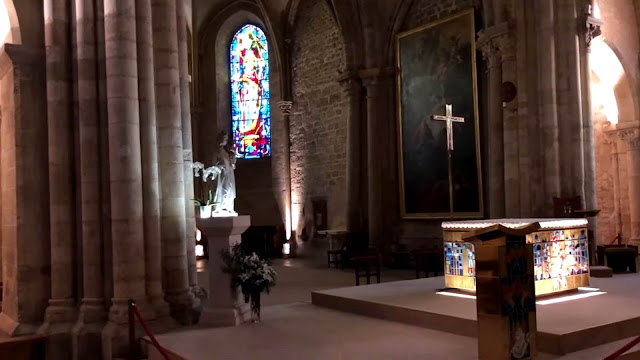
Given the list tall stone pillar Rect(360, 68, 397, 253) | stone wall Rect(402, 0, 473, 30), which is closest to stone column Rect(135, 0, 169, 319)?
stone wall Rect(402, 0, 473, 30)

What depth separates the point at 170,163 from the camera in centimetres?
891

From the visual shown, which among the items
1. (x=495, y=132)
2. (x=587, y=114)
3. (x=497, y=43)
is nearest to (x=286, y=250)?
(x=495, y=132)

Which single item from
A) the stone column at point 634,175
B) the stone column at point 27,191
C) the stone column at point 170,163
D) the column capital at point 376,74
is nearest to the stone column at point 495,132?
the column capital at point 376,74

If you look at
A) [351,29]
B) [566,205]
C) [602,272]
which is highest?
[351,29]

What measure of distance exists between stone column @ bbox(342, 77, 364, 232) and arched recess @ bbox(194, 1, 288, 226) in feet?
14.0

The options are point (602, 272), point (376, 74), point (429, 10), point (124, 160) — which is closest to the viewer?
point (124, 160)

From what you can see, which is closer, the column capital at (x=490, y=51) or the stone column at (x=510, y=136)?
the stone column at (x=510, y=136)

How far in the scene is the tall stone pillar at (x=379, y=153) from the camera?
1791 centimetres

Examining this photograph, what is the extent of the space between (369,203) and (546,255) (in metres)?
9.61

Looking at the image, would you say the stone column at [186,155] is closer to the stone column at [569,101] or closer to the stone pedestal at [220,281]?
the stone pedestal at [220,281]

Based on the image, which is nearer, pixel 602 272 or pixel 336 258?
pixel 602 272

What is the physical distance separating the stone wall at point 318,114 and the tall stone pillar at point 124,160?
37.6 ft

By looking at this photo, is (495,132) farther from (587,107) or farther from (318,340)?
(318,340)

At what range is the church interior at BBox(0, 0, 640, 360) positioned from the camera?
7.21 meters
